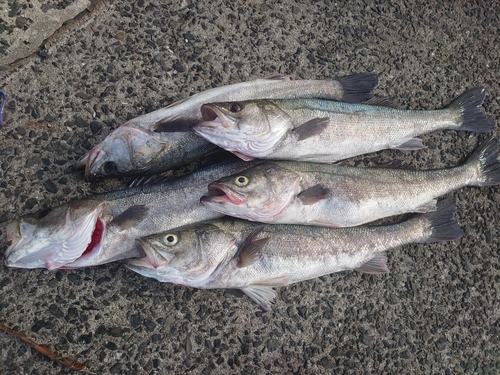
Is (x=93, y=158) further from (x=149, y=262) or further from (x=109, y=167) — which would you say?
(x=149, y=262)

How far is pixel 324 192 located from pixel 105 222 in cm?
170

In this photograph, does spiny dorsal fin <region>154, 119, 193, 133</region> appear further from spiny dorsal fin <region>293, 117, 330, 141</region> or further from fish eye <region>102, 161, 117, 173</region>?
spiny dorsal fin <region>293, 117, 330, 141</region>

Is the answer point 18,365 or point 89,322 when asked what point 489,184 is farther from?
point 18,365

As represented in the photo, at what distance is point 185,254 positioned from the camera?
3.19 metres

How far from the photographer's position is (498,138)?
473cm

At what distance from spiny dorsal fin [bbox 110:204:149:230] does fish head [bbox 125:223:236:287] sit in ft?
0.74

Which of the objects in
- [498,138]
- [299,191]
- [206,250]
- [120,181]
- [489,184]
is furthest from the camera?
[498,138]

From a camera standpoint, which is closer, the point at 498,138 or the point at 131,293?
the point at 131,293

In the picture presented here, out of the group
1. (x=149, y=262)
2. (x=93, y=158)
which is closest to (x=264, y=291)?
(x=149, y=262)

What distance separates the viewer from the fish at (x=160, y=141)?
351 centimetres

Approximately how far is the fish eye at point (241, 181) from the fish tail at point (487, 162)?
7.76 feet

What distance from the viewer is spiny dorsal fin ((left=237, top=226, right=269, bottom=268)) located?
3.29m

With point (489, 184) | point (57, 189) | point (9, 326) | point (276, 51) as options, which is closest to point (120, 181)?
point (57, 189)

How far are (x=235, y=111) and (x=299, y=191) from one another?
803 millimetres
